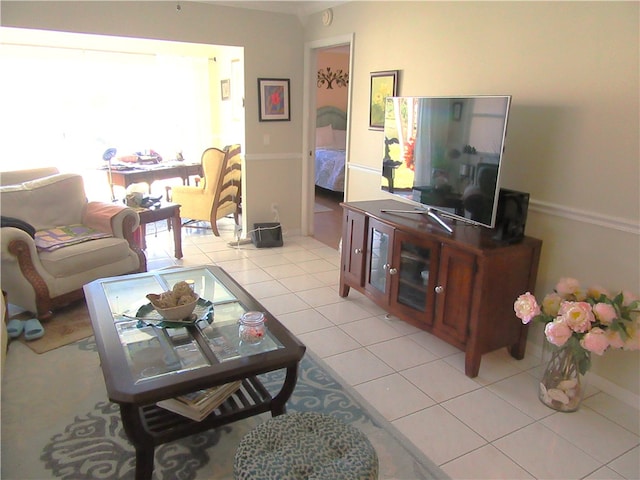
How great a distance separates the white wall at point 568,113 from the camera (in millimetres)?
2268

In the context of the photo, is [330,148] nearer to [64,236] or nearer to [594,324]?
[64,236]

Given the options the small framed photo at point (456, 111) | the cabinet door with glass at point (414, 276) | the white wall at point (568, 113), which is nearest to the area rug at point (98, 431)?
the cabinet door with glass at point (414, 276)

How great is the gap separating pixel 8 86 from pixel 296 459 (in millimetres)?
5959

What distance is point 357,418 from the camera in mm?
2221

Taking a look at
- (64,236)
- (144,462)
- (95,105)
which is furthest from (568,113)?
(95,105)

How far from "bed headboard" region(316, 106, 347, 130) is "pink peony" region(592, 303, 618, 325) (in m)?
6.90

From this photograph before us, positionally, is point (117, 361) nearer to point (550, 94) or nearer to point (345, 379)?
point (345, 379)

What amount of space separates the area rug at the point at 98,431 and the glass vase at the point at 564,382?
837mm

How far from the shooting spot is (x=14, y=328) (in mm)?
2881

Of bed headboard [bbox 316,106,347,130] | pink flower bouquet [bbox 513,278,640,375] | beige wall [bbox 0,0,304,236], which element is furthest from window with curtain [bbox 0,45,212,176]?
pink flower bouquet [bbox 513,278,640,375]

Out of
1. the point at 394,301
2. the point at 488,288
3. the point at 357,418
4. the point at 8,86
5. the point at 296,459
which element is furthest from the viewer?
the point at 8,86

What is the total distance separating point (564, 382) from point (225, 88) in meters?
5.54

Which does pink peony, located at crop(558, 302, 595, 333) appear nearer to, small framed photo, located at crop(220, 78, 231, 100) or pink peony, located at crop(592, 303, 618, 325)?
pink peony, located at crop(592, 303, 618, 325)

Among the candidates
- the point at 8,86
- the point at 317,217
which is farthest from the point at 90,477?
the point at 8,86
